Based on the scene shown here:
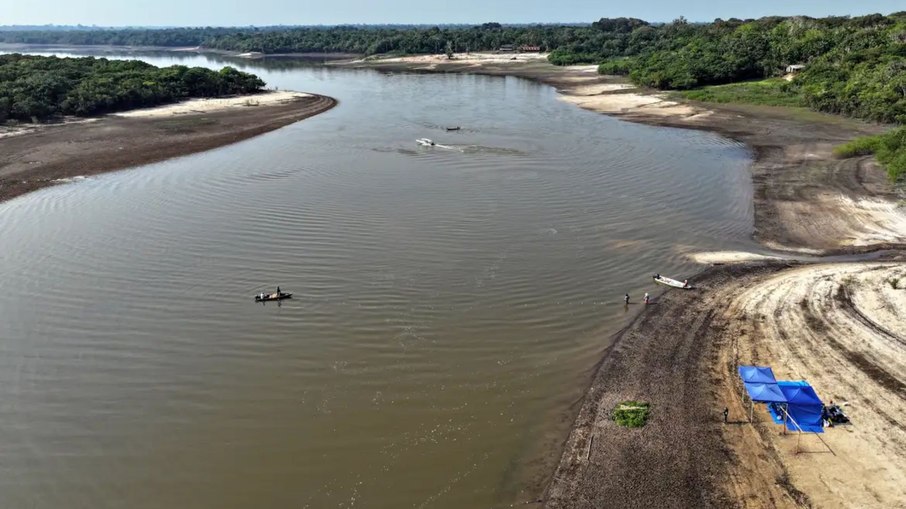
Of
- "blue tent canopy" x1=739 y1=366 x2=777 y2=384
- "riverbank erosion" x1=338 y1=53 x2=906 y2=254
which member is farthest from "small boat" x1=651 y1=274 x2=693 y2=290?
"riverbank erosion" x1=338 y1=53 x2=906 y2=254

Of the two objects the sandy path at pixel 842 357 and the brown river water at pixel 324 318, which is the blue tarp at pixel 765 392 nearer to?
the sandy path at pixel 842 357

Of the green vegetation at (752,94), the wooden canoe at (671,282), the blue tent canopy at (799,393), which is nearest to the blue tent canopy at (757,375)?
the blue tent canopy at (799,393)

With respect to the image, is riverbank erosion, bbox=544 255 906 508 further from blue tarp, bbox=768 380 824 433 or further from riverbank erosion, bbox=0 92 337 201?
riverbank erosion, bbox=0 92 337 201

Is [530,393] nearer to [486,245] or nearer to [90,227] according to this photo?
[486,245]

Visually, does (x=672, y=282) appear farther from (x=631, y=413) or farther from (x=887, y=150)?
Answer: (x=887, y=150)

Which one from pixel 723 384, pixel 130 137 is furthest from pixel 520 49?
pixel 723 384
